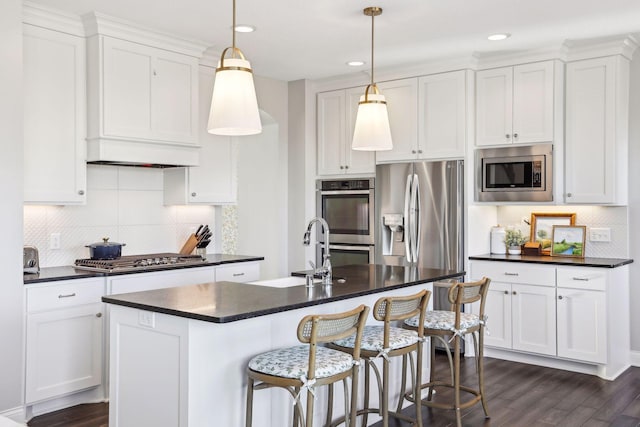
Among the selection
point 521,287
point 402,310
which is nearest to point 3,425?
point 402,310

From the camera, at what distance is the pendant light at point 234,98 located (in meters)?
2.78

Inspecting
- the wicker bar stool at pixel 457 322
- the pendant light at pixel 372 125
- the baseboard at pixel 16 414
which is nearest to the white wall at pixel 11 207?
the baseboard at pixel 16 414

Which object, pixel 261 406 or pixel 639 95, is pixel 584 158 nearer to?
pixel 639 95

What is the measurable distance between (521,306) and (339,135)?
7.91 feet

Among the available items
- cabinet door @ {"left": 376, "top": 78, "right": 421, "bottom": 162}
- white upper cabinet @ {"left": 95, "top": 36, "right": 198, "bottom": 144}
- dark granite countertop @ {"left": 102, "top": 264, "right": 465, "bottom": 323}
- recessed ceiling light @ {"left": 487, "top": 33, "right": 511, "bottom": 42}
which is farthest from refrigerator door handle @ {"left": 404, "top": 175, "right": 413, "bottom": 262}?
white upper cabinet @ {"left": 95, "top": 36, "right": 198, "bottom": 144}

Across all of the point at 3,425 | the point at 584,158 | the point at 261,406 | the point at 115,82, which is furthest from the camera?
the point at 584,158

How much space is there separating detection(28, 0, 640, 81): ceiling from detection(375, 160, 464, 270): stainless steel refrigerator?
1033 millimetres

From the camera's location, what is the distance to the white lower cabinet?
450cm

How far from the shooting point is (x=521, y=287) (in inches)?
192

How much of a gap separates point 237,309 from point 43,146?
87.6 inches

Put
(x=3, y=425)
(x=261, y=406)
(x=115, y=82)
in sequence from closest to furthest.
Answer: (x=3, y=425) → (x=261, y=406) → (x=115, y=82)

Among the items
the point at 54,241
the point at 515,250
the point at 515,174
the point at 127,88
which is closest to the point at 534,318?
the point at 515,250

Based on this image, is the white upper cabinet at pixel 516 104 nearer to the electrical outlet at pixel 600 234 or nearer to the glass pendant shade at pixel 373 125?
the electrical outlet at pixel 600 234

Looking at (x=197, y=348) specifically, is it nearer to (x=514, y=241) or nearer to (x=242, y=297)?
(x=242, y=297)
